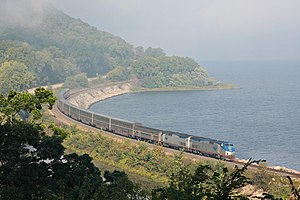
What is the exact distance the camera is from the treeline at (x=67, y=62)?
10519 cm

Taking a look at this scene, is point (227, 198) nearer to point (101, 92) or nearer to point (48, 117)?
point (48, 117)

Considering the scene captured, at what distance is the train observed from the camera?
3977 centimetres

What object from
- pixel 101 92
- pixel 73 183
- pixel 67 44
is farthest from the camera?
pixel 67 44

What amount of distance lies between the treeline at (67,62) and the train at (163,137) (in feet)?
110

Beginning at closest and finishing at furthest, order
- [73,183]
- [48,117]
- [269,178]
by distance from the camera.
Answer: [73,183] < [269,178] < [48,117]

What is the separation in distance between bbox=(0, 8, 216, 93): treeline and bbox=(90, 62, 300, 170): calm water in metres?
14.5

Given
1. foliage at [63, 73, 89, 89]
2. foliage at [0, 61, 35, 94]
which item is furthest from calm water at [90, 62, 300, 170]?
foliage at [0, 61, 35, 94]

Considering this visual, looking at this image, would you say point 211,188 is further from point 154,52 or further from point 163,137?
point 154,52

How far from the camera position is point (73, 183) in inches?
808

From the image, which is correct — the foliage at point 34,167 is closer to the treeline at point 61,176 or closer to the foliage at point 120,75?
the treeline at point 61,176

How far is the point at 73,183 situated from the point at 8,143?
370cm

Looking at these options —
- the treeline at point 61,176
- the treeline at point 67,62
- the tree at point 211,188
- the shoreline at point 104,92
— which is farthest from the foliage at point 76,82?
the tree at point 211,188

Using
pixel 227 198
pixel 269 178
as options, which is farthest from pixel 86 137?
pixel 227 198

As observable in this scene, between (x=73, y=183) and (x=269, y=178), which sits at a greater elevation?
(x=73, y=183)
